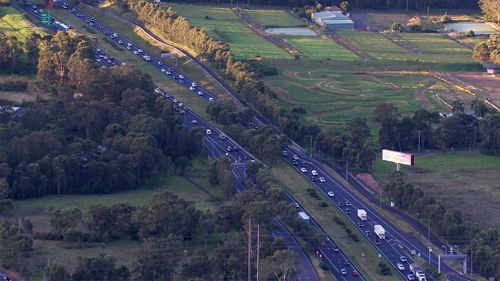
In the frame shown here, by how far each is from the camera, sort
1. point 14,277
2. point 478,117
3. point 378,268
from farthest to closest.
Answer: point 478,117, point 378,268, point 14,277

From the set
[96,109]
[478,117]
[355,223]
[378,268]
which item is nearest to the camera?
[378,268]

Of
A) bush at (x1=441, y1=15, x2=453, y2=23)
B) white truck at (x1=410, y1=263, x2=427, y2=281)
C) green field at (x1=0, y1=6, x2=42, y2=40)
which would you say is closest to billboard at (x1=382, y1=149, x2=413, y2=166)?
white truck at (x1=410, y1=263, x2=427, y2=281)

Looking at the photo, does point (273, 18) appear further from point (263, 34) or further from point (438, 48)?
point (438, 48)

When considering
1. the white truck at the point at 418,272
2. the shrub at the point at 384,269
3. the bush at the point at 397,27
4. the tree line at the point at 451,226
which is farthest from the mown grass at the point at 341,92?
the white truck at the point at 418,272

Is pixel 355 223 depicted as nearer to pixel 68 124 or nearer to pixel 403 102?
pixel 68 124

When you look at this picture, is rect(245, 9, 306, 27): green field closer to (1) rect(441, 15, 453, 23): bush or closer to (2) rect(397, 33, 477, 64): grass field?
(2) rect(397, 33, 477, 64): grass field

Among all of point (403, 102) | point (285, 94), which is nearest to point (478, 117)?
point (403, 102)

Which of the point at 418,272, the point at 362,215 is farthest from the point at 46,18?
the point at 418,272
